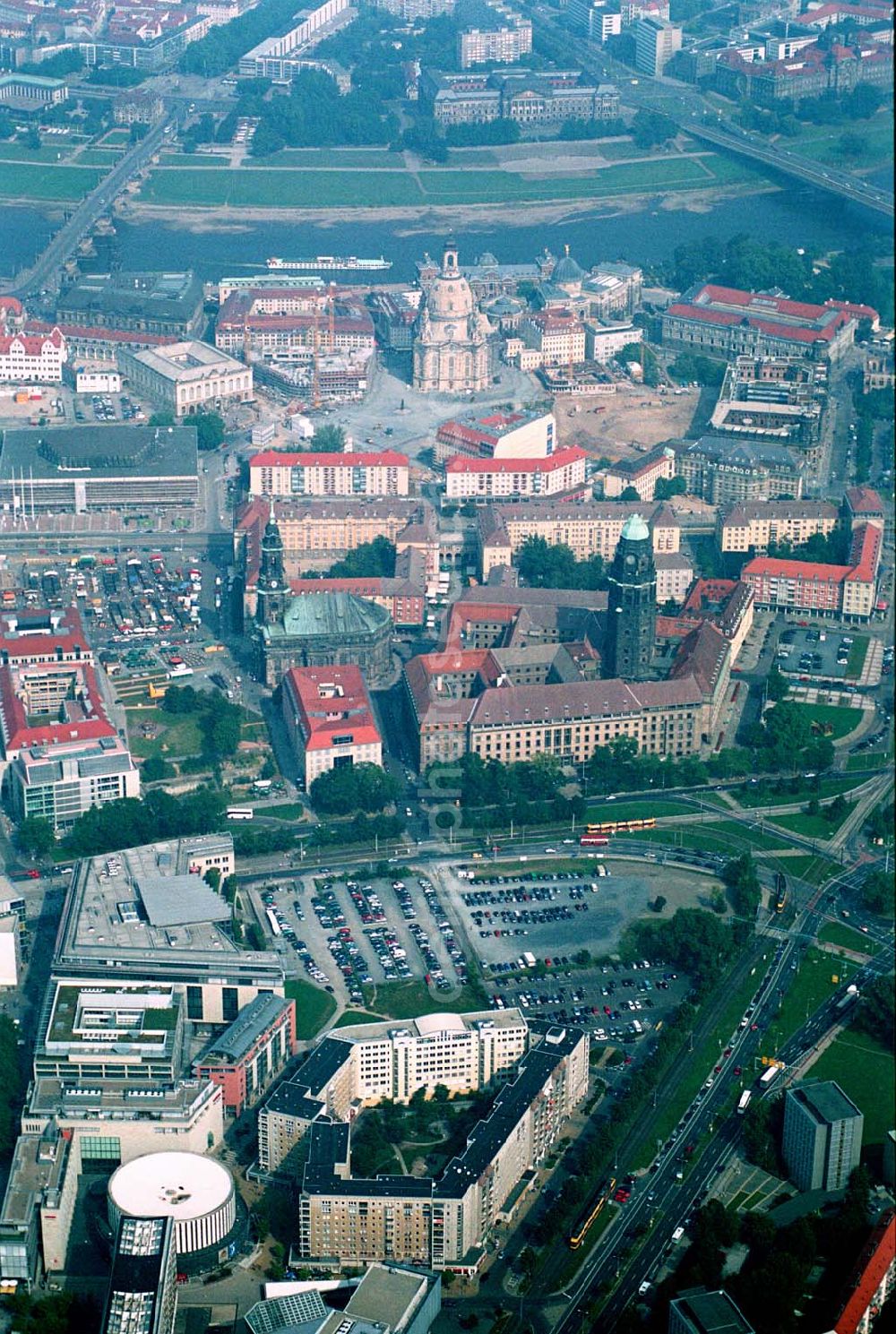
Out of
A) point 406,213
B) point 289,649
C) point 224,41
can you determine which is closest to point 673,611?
point 289,649

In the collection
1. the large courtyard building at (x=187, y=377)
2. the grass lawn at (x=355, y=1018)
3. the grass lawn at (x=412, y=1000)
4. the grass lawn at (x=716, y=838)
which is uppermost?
the large courtyard building at (x=187, y=377)

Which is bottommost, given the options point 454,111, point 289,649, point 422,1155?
point 422,1155

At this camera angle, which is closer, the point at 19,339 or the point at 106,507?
the point at 106,507

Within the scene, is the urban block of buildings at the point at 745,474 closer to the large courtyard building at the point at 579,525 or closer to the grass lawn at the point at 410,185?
the large courtyard building at the point at 579,525

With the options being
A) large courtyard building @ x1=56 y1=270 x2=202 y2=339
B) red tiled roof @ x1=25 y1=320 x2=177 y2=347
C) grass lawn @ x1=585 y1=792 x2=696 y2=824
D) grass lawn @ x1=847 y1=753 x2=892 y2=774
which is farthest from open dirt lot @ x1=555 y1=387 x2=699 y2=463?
grass lawn @ x1=585 y1=792 x2=696 y2=824

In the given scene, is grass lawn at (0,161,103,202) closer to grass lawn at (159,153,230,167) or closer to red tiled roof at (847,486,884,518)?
grass lawn at (159,153,230,167)

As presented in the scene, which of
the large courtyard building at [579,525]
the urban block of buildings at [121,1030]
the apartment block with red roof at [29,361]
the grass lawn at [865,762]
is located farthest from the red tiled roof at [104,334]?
the urban block of buildings at [121,1030]

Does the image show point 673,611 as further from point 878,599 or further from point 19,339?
point 19,339
